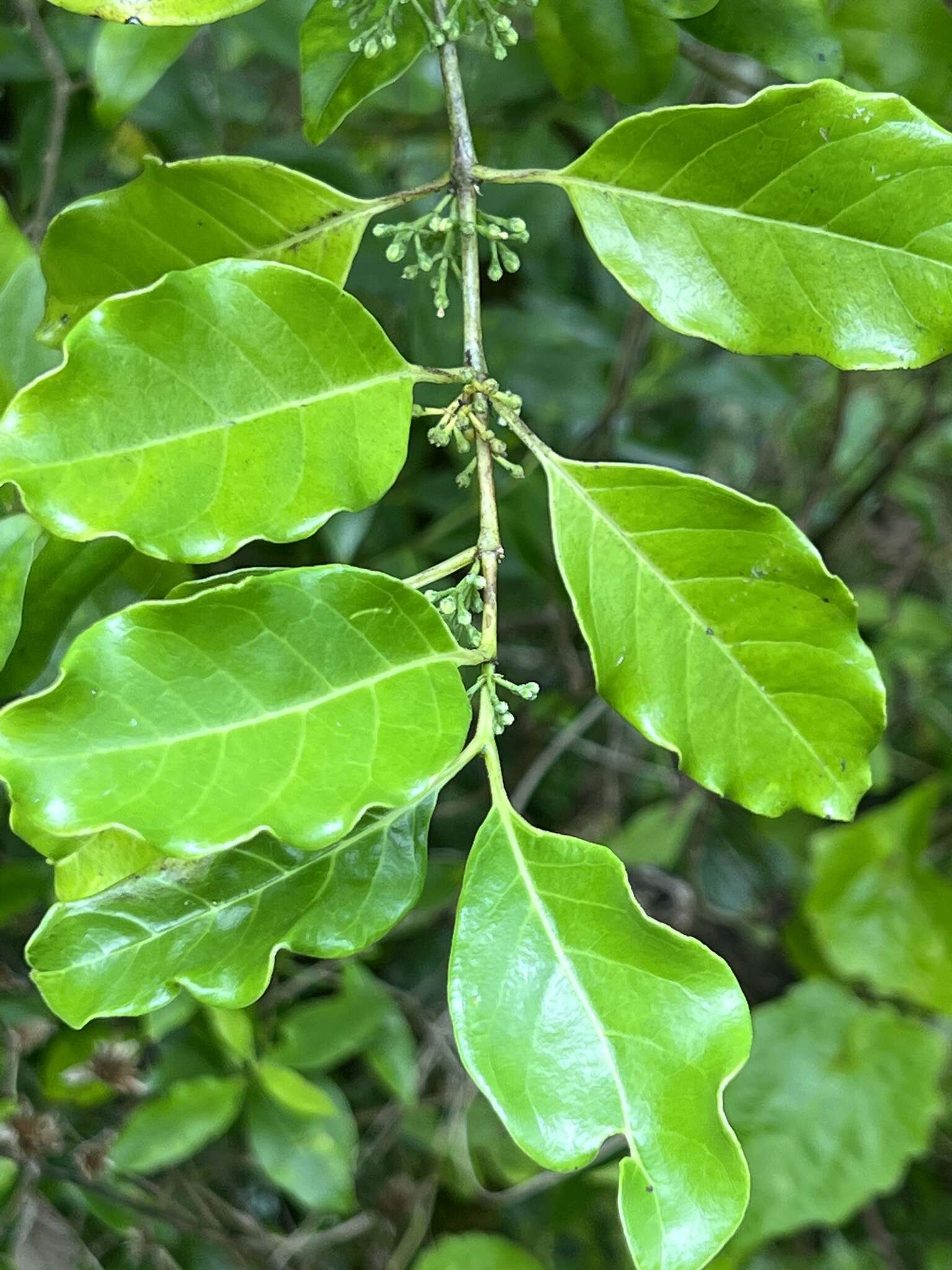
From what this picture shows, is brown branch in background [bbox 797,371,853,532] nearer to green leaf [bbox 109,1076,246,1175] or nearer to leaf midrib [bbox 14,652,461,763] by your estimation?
leaf midrib [bbox 14,652,461,763]

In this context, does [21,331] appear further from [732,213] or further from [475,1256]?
[475,1256]

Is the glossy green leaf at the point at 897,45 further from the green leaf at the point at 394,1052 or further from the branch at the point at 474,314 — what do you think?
the green leaf at the point at 394,1052

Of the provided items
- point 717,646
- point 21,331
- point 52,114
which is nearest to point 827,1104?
point 717,646

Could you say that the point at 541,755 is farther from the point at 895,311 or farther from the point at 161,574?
the point at 895,311

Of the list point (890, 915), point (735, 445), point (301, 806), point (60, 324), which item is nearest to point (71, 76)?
point (60, 324)

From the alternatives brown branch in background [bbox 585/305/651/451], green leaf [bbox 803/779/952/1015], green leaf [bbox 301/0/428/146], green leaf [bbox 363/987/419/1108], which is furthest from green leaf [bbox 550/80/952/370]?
green leaf [bbox 803/779/952/1015]

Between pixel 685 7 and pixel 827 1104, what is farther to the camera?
pixel 827 1104
